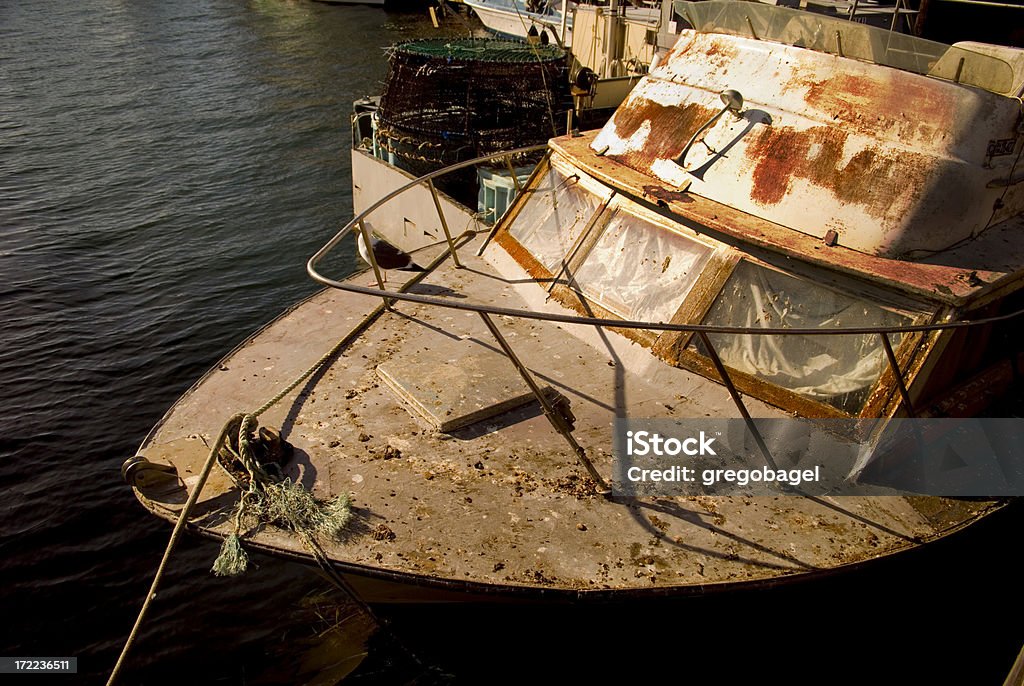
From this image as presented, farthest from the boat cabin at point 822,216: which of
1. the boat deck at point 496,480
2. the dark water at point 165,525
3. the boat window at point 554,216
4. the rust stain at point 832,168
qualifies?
the dark water at point 165,525

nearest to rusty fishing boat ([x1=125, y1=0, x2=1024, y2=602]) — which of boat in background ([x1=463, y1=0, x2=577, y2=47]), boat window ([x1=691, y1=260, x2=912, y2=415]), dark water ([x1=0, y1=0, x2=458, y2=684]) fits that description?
boat window ([x1=691, y1=260, x2=912, y2=415])

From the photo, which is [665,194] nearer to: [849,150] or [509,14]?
[849,150]

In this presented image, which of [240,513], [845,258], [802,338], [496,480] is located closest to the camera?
[240,513]

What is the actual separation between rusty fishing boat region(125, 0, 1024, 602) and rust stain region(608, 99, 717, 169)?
0.03 metres

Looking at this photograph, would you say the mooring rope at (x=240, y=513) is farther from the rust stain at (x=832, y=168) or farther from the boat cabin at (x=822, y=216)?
the rust stain at (x=832, y=168)

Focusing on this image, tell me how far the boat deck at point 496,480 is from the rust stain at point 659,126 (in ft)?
5.92

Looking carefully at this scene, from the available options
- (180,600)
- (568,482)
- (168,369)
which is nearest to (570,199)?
(568,482)

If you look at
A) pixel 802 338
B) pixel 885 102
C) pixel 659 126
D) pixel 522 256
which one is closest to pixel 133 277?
pixel 522 256

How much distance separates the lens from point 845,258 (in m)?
5.57

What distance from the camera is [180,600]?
8.06m

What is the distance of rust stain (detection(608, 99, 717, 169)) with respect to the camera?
22.5 ft

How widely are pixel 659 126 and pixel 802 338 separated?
8.53 feet

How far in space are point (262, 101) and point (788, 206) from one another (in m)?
24.9

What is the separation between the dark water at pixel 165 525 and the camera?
18.2 ft
